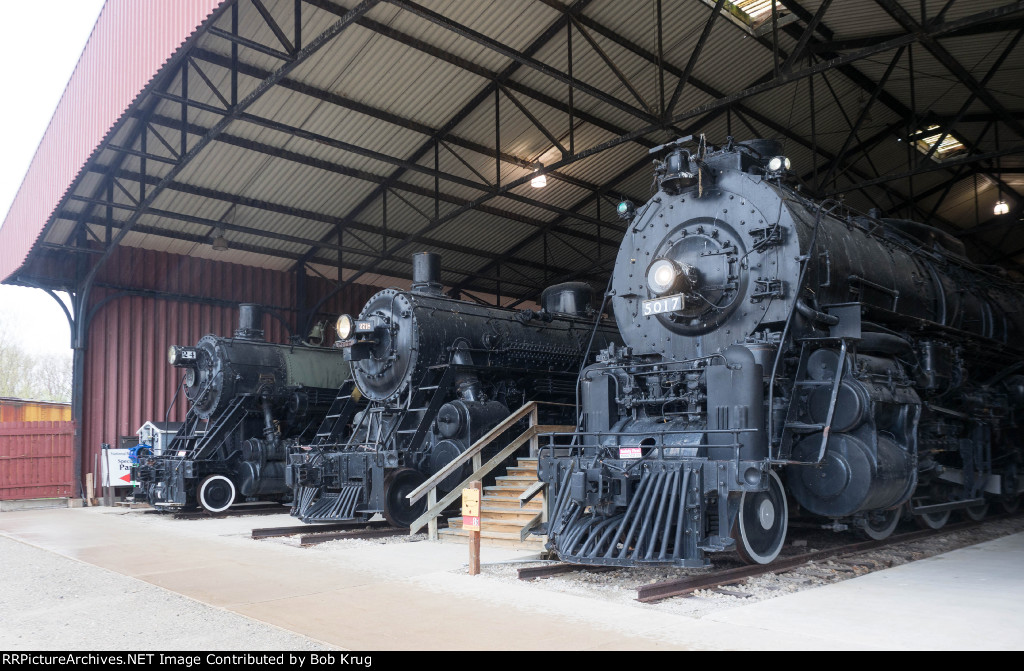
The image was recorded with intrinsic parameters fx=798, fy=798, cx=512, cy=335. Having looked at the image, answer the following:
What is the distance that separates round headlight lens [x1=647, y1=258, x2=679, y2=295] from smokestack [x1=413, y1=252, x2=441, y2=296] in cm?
582

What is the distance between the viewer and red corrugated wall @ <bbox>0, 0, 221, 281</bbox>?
39.0 ft

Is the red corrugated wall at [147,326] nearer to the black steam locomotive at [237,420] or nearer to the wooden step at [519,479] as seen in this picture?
the black steam locomotive at [237,420]

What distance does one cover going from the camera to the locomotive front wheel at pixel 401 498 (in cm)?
1064

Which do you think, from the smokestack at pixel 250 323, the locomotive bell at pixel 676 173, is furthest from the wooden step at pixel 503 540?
the smokestack at pixel 250 323

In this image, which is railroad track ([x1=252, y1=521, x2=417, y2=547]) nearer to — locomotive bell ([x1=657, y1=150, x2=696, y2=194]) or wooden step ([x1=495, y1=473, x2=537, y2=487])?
wooden step ([x1=495, y1=473, x2=537, y2=487])

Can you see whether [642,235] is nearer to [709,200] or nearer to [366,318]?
[709,200]

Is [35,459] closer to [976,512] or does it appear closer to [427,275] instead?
[427,275]

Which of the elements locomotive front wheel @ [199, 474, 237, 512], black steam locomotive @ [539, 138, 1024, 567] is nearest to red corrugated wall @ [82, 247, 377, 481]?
locomotive front wheel @ [199, 474, 237, 512]

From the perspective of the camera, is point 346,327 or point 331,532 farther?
point 346,327

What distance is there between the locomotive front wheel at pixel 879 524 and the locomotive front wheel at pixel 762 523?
154 centimetres

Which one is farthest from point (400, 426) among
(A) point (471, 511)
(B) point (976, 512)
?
(B) point (976, 512)

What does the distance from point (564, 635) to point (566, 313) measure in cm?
997

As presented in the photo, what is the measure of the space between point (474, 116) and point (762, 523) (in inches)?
493

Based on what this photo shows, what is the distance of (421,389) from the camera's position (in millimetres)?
11742
